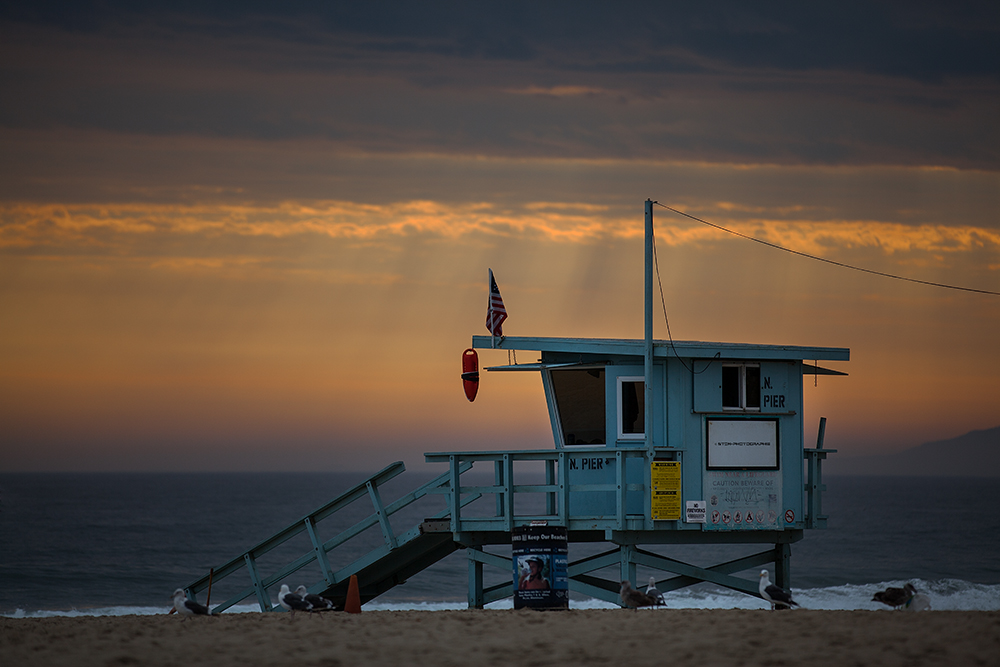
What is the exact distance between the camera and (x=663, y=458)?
57.2ft

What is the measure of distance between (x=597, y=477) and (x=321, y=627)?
5581 millimetres

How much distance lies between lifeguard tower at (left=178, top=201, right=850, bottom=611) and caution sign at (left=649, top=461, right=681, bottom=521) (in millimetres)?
15

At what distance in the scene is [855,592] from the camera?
4559 cm

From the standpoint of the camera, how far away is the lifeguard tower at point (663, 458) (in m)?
17.4

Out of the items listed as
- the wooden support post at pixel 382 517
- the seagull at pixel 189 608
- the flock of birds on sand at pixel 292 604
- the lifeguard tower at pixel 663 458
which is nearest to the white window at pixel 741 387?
the lifeguard tower at pixel 663 458

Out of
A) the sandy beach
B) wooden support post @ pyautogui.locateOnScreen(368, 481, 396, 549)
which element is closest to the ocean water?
wooden support post @ pyautogui.locateOnScreen(368, 481, 396, 549)

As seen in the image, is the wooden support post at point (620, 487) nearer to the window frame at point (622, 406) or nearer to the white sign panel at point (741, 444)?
the window frame at point (622, 406)

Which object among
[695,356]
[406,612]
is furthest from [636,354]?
[406,612]

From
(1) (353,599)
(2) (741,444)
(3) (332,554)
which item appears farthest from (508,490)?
(3) (332,554)

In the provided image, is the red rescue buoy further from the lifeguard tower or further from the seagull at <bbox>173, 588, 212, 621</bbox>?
the seagull at <bbox>173, 588, 212, 621</bbox>

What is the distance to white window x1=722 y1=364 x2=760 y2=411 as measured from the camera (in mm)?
17812

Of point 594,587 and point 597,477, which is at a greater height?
point 597,477

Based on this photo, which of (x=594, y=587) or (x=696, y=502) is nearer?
(x=696, y=502)

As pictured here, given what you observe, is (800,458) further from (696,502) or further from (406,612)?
(406,612)
